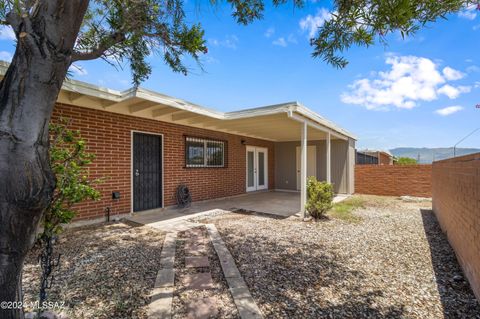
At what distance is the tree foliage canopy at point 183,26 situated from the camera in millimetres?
1856

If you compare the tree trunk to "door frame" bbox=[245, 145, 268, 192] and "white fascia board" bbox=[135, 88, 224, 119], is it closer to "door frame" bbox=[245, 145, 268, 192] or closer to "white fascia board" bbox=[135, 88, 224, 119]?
"white fascia board" bbox=[135, 88, 224, 119]

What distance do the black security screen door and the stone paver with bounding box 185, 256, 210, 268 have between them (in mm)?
3257

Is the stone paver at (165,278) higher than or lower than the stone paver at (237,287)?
higher

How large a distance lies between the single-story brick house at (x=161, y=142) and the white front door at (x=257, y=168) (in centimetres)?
33

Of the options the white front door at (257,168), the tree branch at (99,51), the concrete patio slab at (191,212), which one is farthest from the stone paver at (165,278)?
the white front door at (257,168)

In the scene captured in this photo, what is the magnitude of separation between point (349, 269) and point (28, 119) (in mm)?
3475

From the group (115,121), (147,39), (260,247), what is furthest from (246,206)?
(147,39)

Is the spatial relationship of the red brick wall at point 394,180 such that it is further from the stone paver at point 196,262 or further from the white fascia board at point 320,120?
the stone paver at point 196,262

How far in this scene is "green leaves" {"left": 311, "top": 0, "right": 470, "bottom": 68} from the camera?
1.80 metres

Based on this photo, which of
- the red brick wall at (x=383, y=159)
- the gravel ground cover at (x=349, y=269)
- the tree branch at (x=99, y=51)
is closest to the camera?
the tree branch at (x=99, y=51)

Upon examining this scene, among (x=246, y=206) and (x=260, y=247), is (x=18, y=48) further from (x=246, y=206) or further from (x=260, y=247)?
(x=246, y=206)

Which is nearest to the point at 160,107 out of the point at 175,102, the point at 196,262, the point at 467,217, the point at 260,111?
the point at 175,102

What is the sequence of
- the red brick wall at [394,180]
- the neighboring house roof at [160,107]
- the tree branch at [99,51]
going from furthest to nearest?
the red brick wall at [394,180]
the neighboring house roof at [160,107]
the tree branch at [99,51]

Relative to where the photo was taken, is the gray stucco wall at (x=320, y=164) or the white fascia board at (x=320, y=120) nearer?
the white fascia board at (x=320, y=120)
